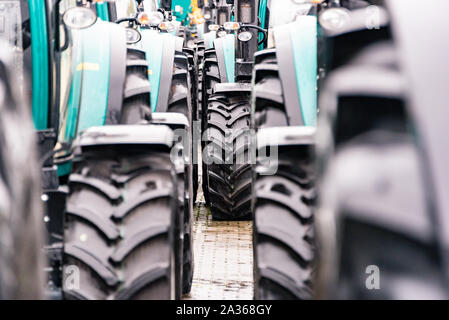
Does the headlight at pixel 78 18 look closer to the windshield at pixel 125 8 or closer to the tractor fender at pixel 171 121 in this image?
the tractor fender at pixel 171 121

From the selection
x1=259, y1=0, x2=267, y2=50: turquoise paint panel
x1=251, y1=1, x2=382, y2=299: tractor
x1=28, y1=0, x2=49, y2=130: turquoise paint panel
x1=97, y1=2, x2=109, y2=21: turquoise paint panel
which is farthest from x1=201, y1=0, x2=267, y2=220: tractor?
x1=259, y1=0, x2=267, y2=50: turquoise paint panel

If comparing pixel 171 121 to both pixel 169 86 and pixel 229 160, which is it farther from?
pixel 229 160

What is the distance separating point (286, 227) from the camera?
2.04m

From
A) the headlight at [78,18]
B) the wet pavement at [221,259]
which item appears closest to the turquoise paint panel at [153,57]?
the wet pavement at [221,259]

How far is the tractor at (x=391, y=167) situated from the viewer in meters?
0.84

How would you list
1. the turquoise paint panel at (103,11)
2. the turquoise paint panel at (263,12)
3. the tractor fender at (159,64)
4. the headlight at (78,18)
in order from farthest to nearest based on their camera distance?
1. the turquoise paint panel at (263,12)
2. the turquoise paint panel at (103,11)
3. the tractor fender at (159,64)
4. the headlight at (78,18)

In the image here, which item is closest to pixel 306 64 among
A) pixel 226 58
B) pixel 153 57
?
pixel 153 57

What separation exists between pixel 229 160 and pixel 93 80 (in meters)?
2.17

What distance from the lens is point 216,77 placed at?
6902 mm

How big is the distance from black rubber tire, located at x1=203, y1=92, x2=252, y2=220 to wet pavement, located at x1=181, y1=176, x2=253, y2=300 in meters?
0.18

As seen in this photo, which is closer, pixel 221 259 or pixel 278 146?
pixel 278 146

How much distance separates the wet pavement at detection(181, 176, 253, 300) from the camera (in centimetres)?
356
